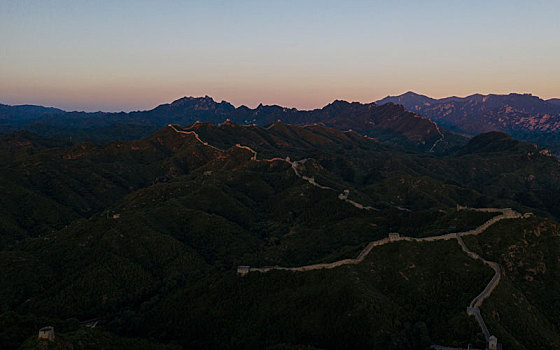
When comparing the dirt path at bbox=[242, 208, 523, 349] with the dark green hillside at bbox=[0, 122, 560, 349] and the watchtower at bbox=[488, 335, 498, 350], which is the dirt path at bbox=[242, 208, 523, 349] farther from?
the watchtower at bbox=[488, 335, 498, 350]

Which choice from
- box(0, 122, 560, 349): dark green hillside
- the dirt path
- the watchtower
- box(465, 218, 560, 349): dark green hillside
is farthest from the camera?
the dirt path

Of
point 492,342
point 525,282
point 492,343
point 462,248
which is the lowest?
point 525,282

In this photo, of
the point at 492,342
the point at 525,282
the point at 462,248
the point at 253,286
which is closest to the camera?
the point at 492,342

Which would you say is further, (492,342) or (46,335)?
(46,335)

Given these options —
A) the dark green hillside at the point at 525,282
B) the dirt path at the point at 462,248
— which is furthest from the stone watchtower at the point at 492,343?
the dirt path at the point at 462,248

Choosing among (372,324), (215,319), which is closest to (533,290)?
(372,324)

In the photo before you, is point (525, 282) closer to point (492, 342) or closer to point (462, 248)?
point (462, 248)

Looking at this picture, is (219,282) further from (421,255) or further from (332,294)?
(421,255)

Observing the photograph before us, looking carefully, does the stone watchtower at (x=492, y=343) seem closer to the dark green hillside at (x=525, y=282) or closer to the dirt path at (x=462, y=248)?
the dark green hillside at (x=525, y=282)

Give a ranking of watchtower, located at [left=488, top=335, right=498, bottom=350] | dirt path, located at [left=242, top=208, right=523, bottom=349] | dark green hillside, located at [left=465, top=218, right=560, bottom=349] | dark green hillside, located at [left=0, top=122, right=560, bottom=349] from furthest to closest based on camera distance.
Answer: dirt path, located at [left=242, top=208, right=523, bottom=349] < dark green hillside, located at [left=0, top=122, right=560, bottom=349] < dark green hillside, located at [left=465, top=218, right=560, bottom=349] < watchtower, located at [left=488, top=335, right=498, bottom=350]

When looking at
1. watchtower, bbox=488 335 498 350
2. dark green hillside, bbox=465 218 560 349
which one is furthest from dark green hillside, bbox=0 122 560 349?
watchtower, bbox=488 335 498 350

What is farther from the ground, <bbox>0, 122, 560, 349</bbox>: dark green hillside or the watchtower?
the watchtower

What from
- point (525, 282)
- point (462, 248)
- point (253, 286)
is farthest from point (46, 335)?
point (525, 282)
